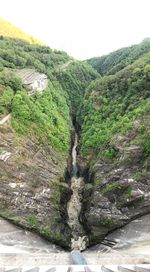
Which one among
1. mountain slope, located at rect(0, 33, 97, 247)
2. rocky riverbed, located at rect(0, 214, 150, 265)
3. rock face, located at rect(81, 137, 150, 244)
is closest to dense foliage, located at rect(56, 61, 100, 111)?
mountain slope, located at rect(0, 33, 97, 247)

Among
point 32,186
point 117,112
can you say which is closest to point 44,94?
point 117,112

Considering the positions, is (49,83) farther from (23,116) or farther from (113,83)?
(23,116)

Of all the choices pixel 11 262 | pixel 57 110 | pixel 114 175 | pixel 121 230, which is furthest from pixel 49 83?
pixel 11 262

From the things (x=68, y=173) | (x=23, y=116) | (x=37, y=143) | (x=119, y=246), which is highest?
(x=23, y=116)

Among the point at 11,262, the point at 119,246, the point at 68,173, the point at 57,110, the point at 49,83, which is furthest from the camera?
the point at 49,83

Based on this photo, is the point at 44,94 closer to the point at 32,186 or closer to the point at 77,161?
the point at 77,161

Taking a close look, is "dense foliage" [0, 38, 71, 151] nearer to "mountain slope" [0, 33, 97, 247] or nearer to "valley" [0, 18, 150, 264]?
"mountain slope" [0, 33, 97, 247]
